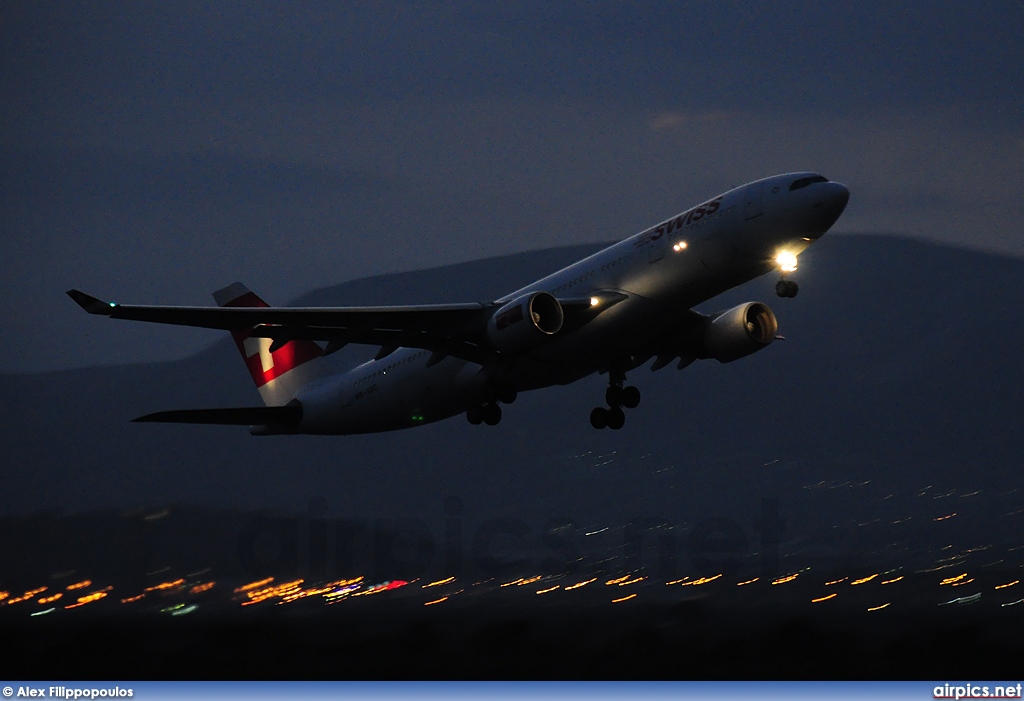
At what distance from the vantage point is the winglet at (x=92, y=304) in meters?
27.2

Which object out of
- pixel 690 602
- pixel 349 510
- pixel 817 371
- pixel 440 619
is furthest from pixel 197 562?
pixel 817 371

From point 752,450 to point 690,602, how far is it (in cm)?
7139

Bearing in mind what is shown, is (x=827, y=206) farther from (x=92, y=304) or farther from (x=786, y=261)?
(x=92, y=304)

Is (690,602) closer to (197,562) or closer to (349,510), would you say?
(197,562)

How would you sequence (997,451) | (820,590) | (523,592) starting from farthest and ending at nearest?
(997,451) → (523,592) → (820,590)

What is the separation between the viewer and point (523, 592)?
5091 centimetres

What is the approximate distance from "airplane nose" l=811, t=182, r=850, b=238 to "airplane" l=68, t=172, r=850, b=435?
0.03 meters

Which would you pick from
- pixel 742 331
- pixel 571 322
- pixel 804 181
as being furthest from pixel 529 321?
pixel 804 181

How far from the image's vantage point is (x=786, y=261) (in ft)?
97.8

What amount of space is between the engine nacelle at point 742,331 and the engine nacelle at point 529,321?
21.8 ft

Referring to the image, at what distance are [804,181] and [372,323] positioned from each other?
13.0 metres

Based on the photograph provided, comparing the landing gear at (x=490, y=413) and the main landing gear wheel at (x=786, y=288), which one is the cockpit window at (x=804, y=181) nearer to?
the main landing gear wheel at (x=786, y=288)

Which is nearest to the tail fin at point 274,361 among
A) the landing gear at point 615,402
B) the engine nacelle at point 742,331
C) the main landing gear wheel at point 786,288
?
the landing gear at point 615,402

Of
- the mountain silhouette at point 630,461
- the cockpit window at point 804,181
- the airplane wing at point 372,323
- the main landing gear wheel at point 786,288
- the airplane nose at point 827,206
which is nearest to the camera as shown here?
the airplane nose at point 827,206
